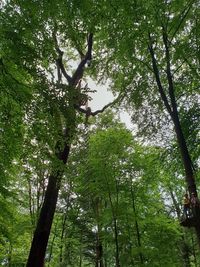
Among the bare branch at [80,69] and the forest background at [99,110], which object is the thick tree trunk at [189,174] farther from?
the bare branch at [80,69]

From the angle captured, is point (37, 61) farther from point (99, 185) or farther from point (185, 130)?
point (99, 185)

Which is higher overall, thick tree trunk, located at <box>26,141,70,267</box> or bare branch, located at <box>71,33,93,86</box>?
bare branch, located at <box>71,33,93,86</box>

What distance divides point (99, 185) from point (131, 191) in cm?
149

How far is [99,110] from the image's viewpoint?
16.3m

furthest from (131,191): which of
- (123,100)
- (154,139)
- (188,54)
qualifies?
(188,54)

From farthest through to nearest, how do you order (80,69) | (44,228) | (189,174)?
1. (80,69)
2. (189,174)
3. (44,228)

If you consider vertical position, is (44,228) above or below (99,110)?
below

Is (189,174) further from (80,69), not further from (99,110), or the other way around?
(99,110)

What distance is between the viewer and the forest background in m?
6.66

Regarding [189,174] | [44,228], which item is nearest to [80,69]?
[189,174]

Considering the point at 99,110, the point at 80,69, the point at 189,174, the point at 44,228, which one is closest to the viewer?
the point at 44,228

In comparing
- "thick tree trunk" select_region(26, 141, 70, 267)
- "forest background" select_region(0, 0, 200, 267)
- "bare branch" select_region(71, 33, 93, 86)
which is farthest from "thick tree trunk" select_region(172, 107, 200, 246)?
"bare branch" select_region(71, 33, 93, 86)

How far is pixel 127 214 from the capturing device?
1344 cm

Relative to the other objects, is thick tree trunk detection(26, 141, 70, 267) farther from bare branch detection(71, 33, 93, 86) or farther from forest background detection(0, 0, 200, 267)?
bare branch detection(71, 33, 93, 86)
